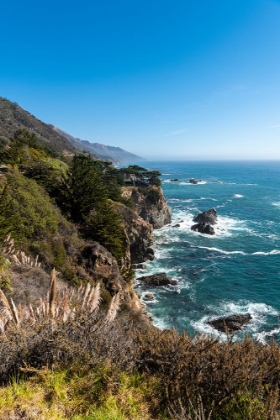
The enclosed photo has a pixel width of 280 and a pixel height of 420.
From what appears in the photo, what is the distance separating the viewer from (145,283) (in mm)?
30031

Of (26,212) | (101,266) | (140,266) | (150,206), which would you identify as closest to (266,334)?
(101,266)

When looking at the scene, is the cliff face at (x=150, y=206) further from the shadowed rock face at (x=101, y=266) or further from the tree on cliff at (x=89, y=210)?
the shadowed rock face at (x=101, y=266)

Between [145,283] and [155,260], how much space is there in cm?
722

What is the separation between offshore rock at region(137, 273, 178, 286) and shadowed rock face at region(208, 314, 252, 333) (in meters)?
7.73

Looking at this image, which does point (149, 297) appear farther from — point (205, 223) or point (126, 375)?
point (205, 223)

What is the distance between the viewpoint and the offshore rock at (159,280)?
29.5m

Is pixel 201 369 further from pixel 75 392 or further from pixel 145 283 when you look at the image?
pixel 145 283

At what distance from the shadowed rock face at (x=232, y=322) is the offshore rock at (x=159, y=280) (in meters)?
7.73

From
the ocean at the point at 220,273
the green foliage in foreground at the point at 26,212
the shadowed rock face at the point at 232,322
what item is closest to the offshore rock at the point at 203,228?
the ocean at the point at 220,273

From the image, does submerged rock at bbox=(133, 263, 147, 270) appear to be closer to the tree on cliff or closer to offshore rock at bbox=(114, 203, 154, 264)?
offshore rock at bbox=(114, 203, 154, 264)

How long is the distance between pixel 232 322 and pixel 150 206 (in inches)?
1335

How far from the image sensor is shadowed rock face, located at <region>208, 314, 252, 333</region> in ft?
71.9

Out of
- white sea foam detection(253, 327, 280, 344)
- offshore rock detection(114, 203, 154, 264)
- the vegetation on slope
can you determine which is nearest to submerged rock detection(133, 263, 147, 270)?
offshore rock detection(114, 203, 154, 264)

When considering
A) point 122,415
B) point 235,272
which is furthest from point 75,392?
point 235,272
